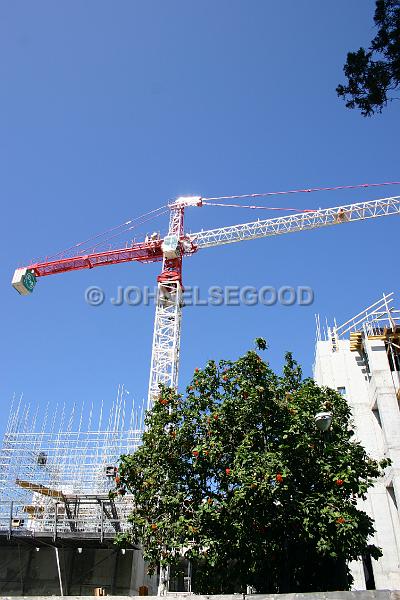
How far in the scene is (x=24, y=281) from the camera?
4669cm

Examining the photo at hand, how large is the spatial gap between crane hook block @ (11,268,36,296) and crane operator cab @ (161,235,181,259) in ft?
42.5

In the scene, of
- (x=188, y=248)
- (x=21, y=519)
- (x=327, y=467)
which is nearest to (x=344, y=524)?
(x=327, y=467)

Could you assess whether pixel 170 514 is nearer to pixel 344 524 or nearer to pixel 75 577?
pixel 344 524

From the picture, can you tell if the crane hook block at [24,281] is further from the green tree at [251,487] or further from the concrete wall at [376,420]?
the green tree at [251,487]

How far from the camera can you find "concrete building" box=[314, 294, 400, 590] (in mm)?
23500

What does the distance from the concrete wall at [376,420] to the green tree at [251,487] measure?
32.4 feet

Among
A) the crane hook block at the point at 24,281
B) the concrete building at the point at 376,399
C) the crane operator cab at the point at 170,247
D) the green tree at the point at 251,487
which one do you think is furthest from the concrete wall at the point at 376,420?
the crane hook block at the point at 24,281

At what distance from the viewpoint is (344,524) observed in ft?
43.0

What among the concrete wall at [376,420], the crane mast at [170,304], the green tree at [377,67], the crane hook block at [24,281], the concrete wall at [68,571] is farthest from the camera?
the crane hook block at [24,281]

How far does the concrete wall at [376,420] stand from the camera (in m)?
23.4

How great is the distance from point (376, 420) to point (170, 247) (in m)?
21.9

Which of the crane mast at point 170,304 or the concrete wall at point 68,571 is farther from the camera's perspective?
the crane mast at point 170,304

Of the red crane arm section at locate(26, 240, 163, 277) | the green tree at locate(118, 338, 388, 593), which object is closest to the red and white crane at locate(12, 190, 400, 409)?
the red crane arm section at locate(26, 240, 163, 277)

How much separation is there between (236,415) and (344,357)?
16.6m
